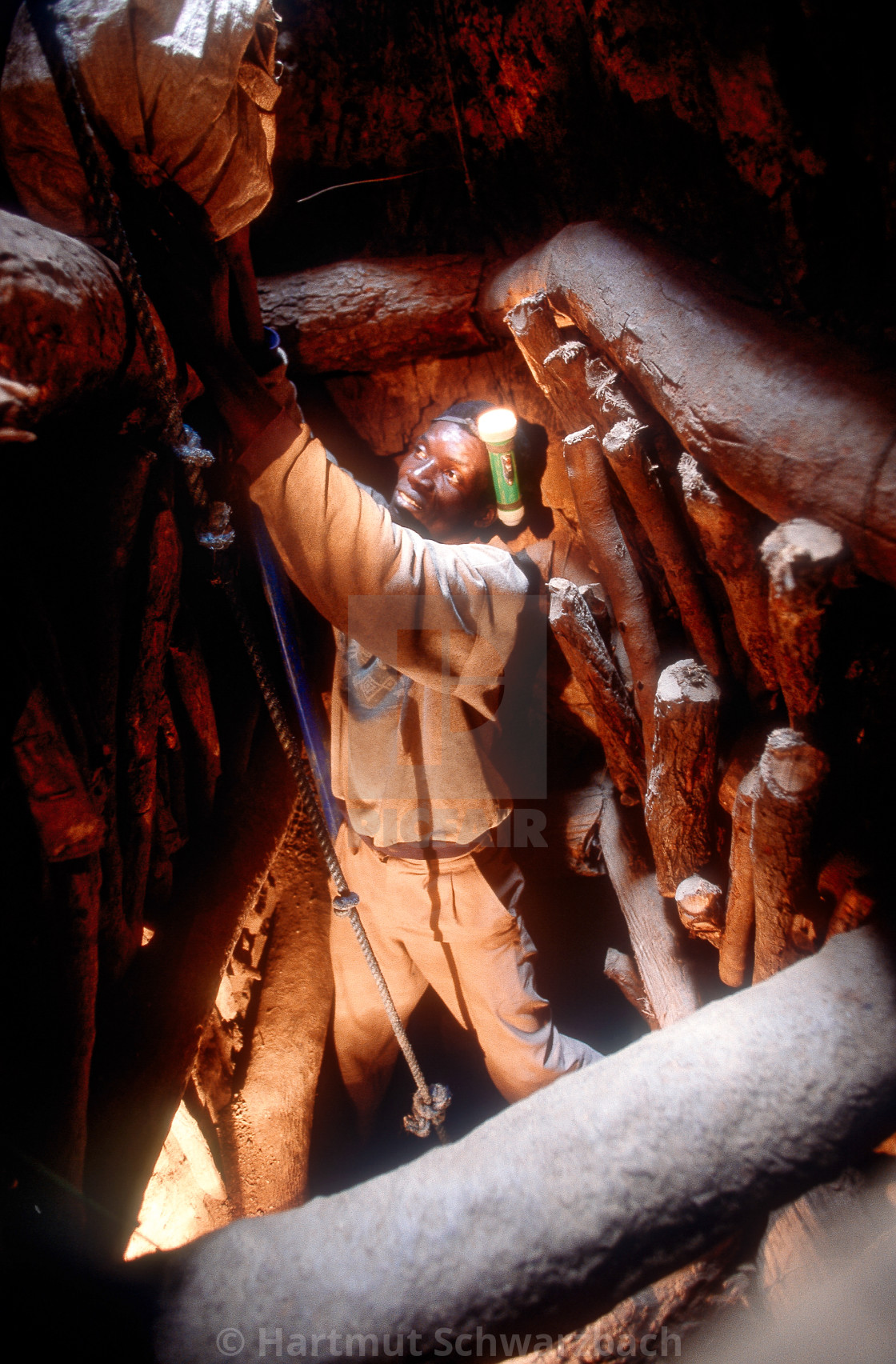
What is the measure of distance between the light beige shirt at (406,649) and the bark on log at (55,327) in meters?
0.37

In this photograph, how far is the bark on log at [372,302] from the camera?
2381mm

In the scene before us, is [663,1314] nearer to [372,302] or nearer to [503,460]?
[503,460]

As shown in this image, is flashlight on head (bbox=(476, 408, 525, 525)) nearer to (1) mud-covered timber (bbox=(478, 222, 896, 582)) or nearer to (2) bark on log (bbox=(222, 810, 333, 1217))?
(1) mud-covered timber (bbox=(478, 222, 896, 582))

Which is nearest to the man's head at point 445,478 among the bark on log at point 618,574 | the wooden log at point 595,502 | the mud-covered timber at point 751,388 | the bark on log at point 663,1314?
the wooden log at point 595,502

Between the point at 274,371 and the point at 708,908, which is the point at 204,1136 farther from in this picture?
the point at 274,371

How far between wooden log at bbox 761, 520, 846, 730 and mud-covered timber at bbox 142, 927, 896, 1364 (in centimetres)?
58

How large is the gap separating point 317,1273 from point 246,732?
5.04 ft

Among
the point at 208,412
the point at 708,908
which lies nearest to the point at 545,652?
the point at 708,908

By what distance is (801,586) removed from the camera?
99 cm

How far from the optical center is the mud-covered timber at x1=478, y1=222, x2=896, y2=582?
40.1 inches

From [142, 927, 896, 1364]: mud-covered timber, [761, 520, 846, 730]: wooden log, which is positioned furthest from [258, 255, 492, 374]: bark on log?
[142, 927, 896, 1364]: mud-covered timber

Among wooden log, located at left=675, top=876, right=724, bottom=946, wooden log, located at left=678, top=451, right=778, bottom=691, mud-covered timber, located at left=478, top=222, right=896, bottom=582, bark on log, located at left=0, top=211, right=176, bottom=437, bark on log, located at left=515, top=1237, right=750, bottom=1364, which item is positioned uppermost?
bark on log, located at left=0, top=211, right=176, bottom=437

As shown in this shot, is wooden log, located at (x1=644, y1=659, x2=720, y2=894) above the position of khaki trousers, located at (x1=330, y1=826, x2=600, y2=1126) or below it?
above

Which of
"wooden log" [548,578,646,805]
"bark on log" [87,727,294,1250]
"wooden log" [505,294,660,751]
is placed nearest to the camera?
"bark on log" [87,727,294,1250]
